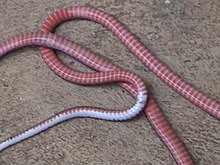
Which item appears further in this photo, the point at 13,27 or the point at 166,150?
the point at 13,27

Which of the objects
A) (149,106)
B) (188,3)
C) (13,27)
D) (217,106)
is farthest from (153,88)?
(13,27)

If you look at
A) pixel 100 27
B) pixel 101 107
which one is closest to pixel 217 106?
pixel 101 107

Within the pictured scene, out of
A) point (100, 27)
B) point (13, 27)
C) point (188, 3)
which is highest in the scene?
point (188, 3)

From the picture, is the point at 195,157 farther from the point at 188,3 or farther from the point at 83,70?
the point at 188,3

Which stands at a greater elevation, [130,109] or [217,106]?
[217,106]

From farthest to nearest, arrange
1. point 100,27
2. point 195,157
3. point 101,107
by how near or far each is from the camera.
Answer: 1. point 100,27
2. point 101,107
3. point 195,157

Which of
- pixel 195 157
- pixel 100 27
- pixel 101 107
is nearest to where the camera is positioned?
pixel 195 157
